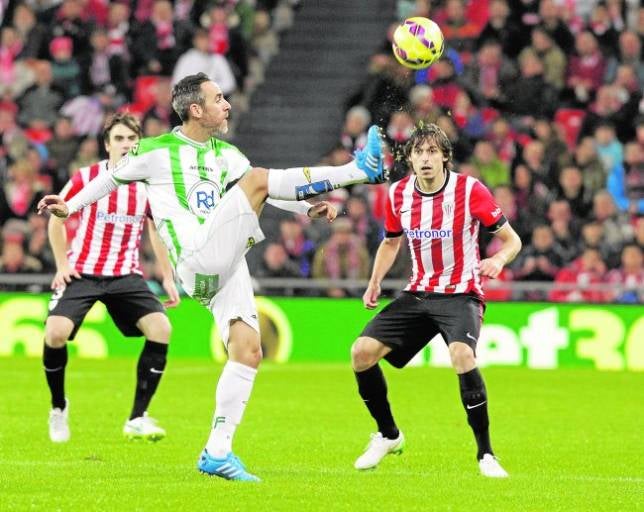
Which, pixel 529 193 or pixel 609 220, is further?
pixel 529 193

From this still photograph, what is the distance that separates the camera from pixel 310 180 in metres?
8.04

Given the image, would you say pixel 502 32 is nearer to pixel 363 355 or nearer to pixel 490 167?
pixel 490 167

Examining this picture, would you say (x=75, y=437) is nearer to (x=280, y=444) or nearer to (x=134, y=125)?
(x=280, y=444)

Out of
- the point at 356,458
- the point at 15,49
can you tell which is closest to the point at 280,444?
the point at 356,458

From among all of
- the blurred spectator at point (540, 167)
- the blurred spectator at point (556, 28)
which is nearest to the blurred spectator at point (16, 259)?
the blurred spectator at point (540, 167)

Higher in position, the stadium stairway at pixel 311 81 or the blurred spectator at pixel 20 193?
the stadium stairway at pixel 311 81

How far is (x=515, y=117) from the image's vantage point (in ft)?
65.8

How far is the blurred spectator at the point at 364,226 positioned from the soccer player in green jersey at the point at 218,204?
977 centimetres

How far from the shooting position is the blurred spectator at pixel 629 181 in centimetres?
1908

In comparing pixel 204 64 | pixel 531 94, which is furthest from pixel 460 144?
pixel 204 64

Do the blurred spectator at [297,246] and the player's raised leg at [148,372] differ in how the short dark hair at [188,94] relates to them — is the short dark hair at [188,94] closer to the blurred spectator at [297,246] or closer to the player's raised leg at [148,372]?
the player's raised leg at [148,372]

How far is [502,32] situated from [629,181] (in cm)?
290

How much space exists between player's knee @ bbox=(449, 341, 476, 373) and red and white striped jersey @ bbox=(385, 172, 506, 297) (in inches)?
16.7

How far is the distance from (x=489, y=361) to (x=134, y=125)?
8177mm
